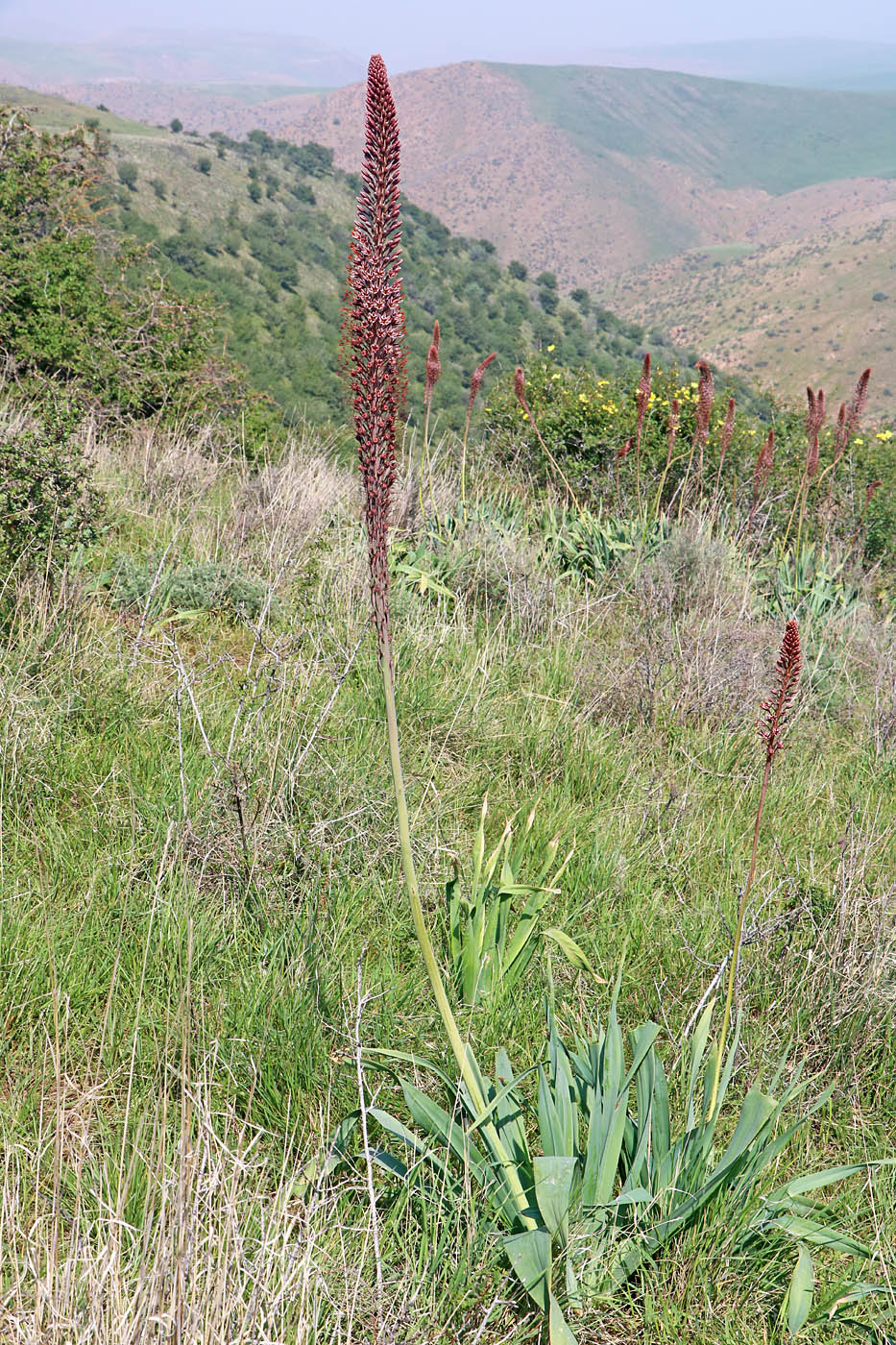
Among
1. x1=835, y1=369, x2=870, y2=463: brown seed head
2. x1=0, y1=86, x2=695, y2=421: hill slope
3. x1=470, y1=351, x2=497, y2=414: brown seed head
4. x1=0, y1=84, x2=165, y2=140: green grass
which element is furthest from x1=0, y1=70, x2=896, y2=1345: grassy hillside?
x1=0, y1=84, x2=165, y2=140: green grass

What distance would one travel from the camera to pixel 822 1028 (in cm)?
225

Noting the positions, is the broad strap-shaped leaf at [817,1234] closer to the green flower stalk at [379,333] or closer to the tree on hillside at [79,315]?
the green flower stalk at [379,333]

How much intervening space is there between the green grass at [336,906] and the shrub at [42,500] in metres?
0.26

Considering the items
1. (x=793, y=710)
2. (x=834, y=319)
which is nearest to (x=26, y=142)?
(x=793, y=710)

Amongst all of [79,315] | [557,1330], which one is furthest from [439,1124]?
[79,315]

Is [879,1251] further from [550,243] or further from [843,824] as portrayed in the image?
[550,243]

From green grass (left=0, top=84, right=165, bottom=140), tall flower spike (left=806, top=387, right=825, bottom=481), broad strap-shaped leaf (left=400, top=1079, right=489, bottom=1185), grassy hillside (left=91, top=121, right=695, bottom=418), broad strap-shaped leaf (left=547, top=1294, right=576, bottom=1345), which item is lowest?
broad strap-shaped leaf (left=547, top=1294, right=576, bottom=1345)

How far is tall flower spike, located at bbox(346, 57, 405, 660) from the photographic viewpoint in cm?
132

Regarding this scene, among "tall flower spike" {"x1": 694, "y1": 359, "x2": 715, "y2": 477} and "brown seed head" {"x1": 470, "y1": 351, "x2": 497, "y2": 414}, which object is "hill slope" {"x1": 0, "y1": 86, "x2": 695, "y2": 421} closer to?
"brown seed head" {"x1": 470, "y1": 351, "x2": 497, "y2": 414}

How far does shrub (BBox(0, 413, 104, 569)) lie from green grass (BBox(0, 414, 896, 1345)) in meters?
0.26

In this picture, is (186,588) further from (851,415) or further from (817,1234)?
(851,415)

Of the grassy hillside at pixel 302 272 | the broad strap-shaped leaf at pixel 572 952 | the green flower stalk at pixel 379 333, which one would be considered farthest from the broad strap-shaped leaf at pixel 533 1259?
the grassy hillside at pixel 302 272

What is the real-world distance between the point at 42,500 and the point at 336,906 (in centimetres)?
261

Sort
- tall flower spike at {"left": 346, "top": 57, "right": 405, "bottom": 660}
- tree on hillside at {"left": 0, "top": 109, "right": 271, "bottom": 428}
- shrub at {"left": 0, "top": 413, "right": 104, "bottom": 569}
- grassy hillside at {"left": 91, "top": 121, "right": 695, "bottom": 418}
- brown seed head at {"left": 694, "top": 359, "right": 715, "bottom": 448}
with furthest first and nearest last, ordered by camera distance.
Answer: grassy hillside at {"left": 91, "top": 121, "right": 695, "bottom": 418}
tree on hillside at {"left": 0, "top": 109, "right": 271, "bottom": 428}
brown seed head at {"left": 694, "top": 359, "right": 715, "bottom": 448}
shrub at {"left": 0, "top": 413, "right": 104, "bottom": 569}
tall flower spike at {"left": 346, "top": 57, "right": 405, "bottom": 660}
